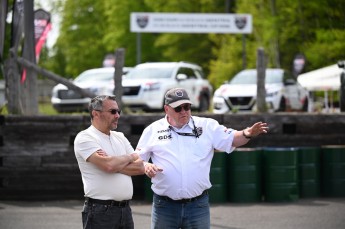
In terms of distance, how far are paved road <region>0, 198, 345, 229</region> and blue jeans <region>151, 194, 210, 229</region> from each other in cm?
451

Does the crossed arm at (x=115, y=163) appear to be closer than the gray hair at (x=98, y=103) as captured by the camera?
Yes

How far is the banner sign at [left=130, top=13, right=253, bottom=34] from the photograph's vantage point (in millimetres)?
33309

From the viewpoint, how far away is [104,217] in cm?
665

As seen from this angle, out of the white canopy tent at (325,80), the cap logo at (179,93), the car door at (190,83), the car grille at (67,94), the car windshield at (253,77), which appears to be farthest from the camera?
the white canopy tent at (325,80)

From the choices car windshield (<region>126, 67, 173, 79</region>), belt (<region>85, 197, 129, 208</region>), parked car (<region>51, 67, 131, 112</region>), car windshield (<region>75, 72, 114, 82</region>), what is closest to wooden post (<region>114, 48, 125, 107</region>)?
belt (<region>85, 197, 129, 208</region>)

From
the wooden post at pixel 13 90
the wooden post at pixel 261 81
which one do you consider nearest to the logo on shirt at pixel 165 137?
the wooden post at pixel 13 90

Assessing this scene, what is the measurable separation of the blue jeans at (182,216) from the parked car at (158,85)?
16798 millimetres

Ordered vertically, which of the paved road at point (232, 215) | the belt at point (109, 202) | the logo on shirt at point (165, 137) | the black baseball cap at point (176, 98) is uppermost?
the black baseball cap at point (176, 98)

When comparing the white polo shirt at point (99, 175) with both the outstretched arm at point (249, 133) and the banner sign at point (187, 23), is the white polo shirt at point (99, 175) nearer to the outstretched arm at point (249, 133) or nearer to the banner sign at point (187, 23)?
the outstretched arm at point (249, 133)

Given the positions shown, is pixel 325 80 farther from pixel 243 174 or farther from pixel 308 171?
pixel 243 174

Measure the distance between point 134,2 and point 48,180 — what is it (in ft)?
173

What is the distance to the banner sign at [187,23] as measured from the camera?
33309mm

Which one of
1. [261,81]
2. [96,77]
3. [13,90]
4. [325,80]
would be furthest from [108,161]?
[325,80]

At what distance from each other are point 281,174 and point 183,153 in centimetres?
729
